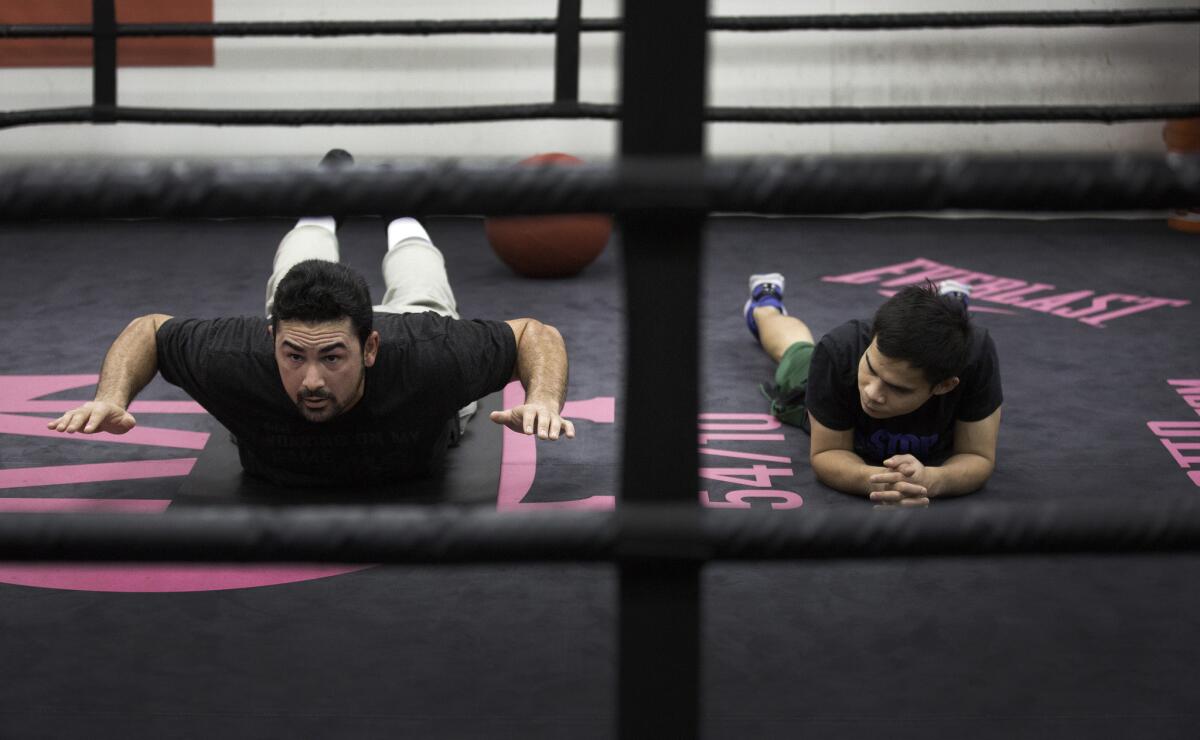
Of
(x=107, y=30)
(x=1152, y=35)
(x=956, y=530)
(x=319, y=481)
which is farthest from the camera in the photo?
(x=1152, y=35)

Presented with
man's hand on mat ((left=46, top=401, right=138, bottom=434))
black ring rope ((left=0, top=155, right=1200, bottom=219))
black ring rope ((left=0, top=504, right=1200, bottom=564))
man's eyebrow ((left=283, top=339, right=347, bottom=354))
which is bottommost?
man's hand on mat ((left=46, top=401, right=138, bottom=434))

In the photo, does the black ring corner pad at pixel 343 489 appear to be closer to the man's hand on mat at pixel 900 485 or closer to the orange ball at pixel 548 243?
the man's hand on mat at pixel 900 485

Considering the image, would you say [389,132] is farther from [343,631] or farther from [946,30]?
[343,631]

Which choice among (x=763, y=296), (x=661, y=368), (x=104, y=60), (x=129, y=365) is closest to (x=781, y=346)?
(x=763, y=296)

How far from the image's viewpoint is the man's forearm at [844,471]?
2500mm

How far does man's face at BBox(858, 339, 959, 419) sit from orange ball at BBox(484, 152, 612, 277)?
1.78 metres

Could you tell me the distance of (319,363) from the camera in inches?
89.7

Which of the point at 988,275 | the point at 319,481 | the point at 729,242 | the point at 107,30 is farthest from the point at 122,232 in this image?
the point at 988,275

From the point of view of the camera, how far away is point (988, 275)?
14.0 ft

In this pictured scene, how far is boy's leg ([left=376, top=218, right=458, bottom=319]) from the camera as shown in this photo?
3055 mm

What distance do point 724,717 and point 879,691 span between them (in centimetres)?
23

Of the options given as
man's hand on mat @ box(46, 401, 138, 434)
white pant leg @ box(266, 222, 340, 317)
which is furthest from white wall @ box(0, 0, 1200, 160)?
man's hand on mat @ box(46, 401, 138, 434)

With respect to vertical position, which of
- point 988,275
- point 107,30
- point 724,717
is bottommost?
point 724,717

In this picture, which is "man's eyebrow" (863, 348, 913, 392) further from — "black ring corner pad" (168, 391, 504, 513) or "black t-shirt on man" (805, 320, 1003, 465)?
"black ring corner pad" (168, 391, 504, 513)
